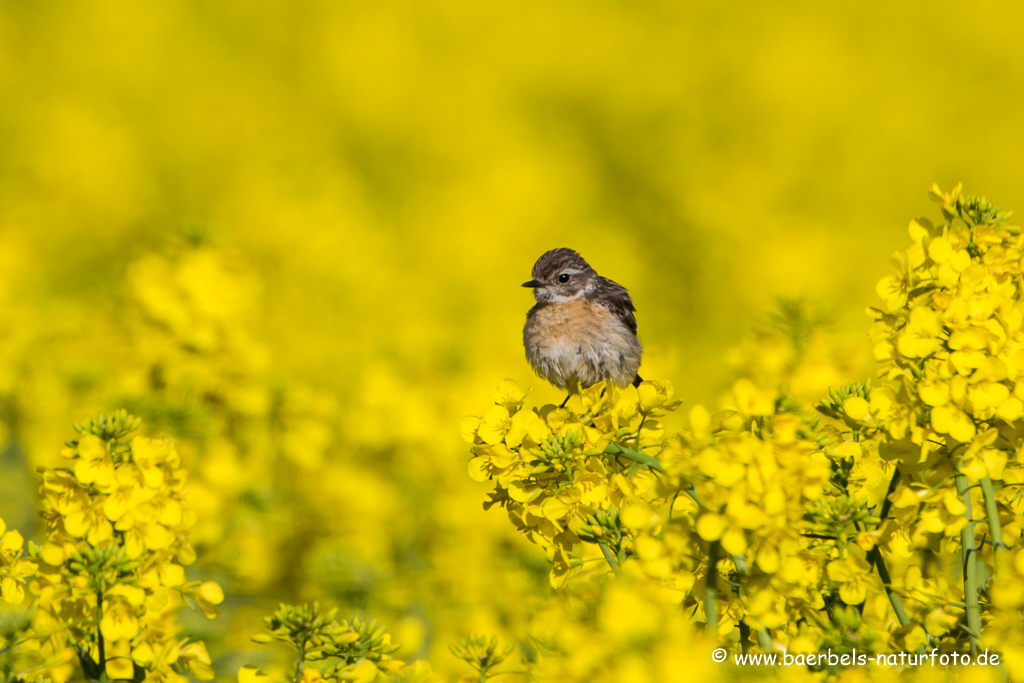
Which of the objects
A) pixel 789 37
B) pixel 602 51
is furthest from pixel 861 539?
pixel 602 51

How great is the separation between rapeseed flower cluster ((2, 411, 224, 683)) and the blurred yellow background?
1559 millimetres

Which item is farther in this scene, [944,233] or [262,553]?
[262,553]

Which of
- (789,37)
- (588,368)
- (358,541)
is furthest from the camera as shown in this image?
(789,37)

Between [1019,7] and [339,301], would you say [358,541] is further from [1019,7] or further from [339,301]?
[1019,7]

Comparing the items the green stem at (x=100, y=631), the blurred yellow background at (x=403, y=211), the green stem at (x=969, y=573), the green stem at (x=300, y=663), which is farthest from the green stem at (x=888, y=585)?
the blurred yellow background at (x=403, y=211)

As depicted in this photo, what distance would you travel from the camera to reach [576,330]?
4.21 m

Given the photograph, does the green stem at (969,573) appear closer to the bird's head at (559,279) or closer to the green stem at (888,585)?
the green stem at (888,585)

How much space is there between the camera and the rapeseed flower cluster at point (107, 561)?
208 centimetres

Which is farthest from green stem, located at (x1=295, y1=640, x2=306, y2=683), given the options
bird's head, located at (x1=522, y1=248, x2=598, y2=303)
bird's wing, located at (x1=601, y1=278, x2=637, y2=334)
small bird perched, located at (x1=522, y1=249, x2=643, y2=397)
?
bird's wing, located at (x1=601, y1=278, x2=637, y2=334)

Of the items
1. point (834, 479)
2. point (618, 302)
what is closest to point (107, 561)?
point (834, 479)

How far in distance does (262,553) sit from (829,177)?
489 inches

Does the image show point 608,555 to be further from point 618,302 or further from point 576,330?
point 618,302

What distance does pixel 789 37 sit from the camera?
56.5 feet

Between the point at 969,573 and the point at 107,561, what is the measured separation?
202cm
